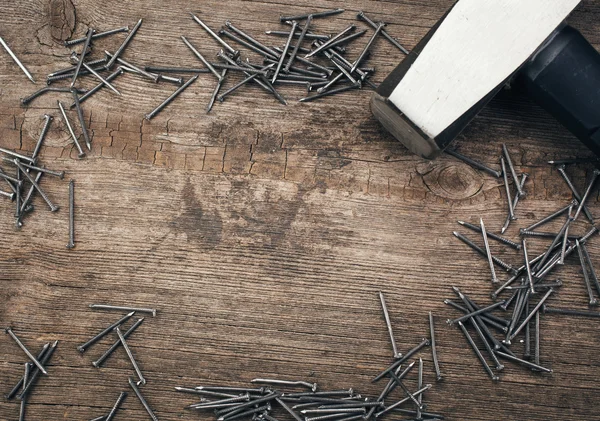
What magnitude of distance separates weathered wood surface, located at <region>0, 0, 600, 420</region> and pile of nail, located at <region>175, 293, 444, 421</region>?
3cm

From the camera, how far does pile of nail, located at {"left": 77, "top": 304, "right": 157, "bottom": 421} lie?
Answer: 5.75ft

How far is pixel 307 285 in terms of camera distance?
1.83 m

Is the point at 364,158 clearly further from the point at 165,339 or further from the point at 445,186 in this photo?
the point at 165,339

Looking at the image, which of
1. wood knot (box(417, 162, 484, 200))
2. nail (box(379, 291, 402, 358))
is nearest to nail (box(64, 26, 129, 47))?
wood knot (box(417, 162, 484, 200))

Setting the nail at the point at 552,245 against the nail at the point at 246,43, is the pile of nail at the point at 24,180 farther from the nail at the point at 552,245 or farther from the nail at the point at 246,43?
the nail at the point at 552,245

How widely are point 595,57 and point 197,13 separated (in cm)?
136

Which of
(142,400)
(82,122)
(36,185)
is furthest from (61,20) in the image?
(142,400)

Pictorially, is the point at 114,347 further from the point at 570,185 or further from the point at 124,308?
the point at 570,185

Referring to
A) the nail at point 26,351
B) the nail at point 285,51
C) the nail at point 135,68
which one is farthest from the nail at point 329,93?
the nail at point 26,351

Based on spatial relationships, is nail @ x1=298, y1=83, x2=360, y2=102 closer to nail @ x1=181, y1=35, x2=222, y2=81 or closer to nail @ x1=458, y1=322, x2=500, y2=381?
nail @ x1=181, y1=35, x2=222, y2=81

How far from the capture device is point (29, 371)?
1.76m

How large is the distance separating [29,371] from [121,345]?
1.01 feet

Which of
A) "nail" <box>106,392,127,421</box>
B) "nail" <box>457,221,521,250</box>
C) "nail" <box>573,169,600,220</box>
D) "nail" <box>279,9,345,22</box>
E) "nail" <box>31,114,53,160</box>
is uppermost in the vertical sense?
"nail" <box>279,9,345,22</box>

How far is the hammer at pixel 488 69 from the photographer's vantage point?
160 centimetres
